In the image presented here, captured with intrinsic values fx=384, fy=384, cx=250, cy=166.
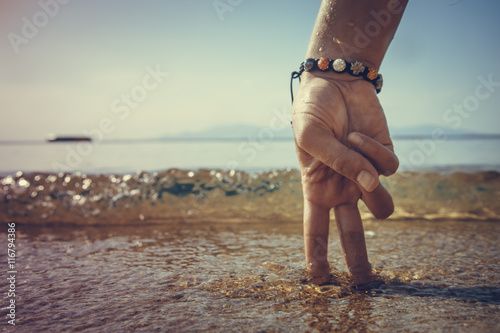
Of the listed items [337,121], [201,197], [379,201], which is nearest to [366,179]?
[379,201]

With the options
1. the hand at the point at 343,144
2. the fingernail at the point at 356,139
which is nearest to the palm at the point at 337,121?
the hand at the point at 343,144

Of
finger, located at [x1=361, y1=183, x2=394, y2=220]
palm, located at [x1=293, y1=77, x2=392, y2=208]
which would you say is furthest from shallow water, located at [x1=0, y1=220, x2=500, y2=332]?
palm, located at [x1=293, y1=77, x2=392, y2=208]

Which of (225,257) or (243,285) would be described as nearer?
(243,285)

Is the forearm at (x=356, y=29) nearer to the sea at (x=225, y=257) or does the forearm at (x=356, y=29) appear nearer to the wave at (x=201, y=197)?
the sea at (x=225, y=257)

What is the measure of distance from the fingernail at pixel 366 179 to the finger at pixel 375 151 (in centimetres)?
13

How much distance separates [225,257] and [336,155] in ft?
4.14

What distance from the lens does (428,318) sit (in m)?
1.70

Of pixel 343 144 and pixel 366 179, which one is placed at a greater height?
pixel 343 144

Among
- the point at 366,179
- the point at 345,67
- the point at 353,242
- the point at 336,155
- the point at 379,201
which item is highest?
the point at 345,67

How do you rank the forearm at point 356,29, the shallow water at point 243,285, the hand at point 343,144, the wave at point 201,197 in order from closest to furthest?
the shallow water at point 243,285 → the hand at point 343,144 → the forearm at point 356,29 → the wave at point 201,197

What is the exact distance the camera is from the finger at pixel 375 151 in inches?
78.9
